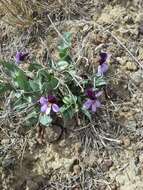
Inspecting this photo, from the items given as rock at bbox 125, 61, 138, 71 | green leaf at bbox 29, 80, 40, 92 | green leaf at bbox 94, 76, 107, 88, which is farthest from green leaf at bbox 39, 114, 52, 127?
rock at bbox 125, 61, 138, 71

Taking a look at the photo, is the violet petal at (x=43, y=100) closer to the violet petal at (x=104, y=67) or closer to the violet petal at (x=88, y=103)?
the violet petal at (x=88, y=103)

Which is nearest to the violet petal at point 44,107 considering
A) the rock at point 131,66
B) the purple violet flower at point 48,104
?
the purple violet flower at point 48,104

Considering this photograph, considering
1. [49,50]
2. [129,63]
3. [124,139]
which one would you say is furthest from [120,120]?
[49,50]

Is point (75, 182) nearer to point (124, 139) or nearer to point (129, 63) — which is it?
point (124, 139)

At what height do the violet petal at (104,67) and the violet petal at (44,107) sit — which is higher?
the violet petal at (104,67)

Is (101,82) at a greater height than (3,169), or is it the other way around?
(101,82)

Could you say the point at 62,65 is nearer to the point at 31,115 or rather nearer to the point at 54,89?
the point at 54,89
